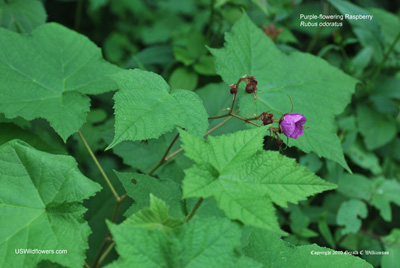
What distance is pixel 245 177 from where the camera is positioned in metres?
1.14

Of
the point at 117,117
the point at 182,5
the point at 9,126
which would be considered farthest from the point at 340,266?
the point at 182,5

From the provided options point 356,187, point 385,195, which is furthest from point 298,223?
point 385,195

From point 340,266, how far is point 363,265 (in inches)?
3.2

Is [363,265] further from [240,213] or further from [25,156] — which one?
[25,156]

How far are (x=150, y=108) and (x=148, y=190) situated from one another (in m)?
0.29

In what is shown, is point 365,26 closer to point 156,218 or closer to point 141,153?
point 141,153

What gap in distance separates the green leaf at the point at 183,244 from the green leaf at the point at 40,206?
287 millimetres

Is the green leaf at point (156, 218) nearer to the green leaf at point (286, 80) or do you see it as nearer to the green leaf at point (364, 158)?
the green leaf at point (286, 80)

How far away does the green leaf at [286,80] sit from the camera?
1710 millimetres

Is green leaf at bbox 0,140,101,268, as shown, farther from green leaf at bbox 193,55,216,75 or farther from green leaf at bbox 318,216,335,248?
green leaf at bbox 318,216,335,248

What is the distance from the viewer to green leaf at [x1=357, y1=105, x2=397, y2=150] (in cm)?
272

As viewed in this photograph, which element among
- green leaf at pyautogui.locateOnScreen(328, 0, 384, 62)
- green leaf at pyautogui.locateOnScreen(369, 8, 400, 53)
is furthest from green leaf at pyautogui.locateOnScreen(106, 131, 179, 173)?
green leaf at pyautogui.locateOnScreen(369, 8, 400, 53)

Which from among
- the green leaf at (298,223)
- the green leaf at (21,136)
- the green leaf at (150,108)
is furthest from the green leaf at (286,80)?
the green leaf at (21,136)

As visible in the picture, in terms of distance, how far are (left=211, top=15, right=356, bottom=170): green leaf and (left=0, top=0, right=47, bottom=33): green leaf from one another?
3.59 ft
